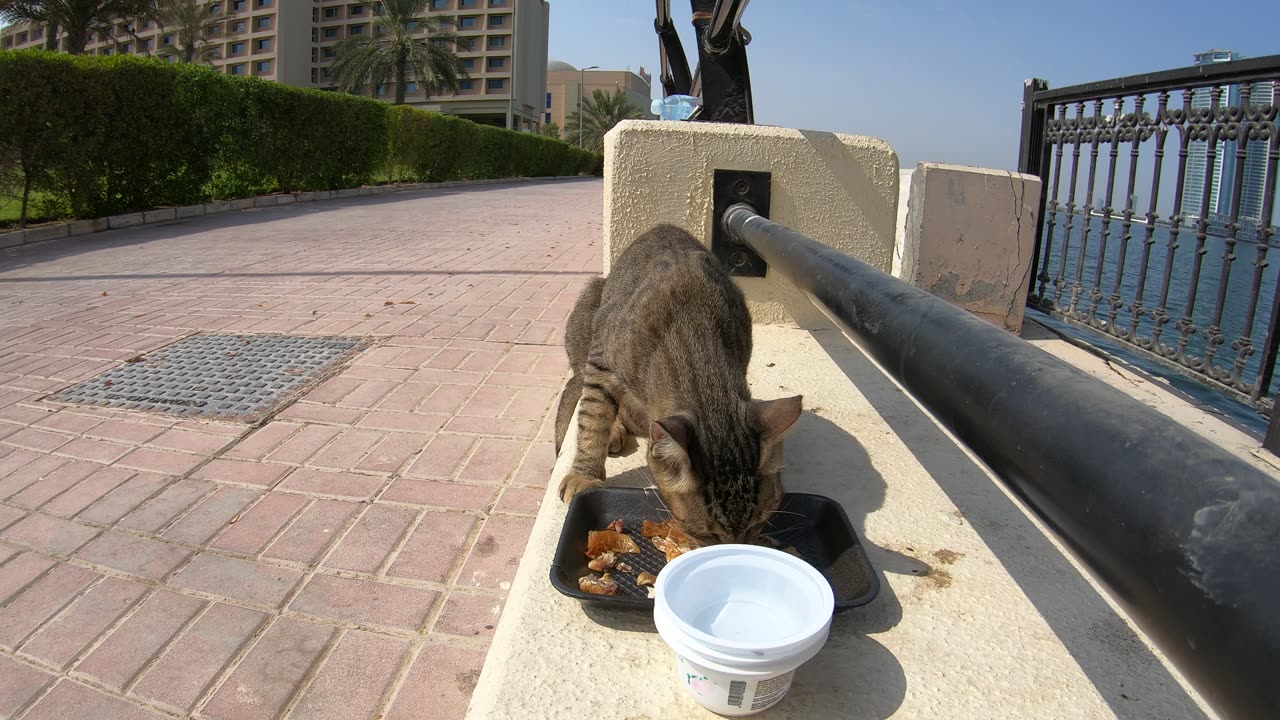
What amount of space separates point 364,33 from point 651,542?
93.5 metres

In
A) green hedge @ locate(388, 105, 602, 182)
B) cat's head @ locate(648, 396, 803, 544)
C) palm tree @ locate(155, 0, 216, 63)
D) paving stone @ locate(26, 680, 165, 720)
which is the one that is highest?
palm tree @ locate(155, 0, 216, 63)

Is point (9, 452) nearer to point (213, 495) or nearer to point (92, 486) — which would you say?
point (92, 486)

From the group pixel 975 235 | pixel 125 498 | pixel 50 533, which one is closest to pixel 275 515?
pixel 125 498

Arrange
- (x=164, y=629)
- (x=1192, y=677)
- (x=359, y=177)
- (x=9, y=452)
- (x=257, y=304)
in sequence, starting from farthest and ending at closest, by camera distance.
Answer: (x=359, y=177) < (x=257, y=304) < (x=9, y=452) < (x=164, y=629) < (x=1192, y=677)

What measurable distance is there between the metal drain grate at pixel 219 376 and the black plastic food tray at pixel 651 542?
2750 millimetres

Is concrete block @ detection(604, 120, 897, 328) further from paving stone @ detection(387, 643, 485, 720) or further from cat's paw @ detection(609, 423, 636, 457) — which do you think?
paving stone @ detection(387, 643, 485, 720)

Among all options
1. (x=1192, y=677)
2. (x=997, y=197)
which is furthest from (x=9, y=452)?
(x=997, y=197)

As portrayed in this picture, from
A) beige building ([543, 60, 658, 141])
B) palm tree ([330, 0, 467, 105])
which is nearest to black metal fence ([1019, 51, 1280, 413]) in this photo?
palm tree ([330, 0, 467, 105])

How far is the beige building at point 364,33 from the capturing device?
7800 cm

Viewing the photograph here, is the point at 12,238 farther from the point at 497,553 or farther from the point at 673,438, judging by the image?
the point at 673,438

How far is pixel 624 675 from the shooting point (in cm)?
177

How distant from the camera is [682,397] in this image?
2.35m

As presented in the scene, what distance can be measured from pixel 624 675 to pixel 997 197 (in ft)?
16.2

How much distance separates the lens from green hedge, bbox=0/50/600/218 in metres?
10.5
